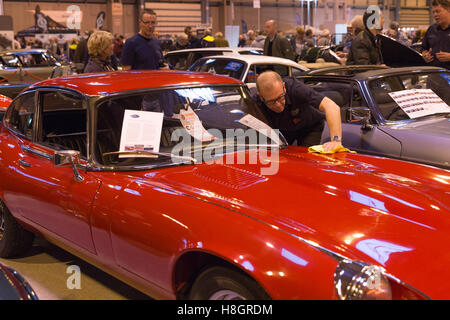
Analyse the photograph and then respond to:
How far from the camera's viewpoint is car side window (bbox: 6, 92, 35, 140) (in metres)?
4.00

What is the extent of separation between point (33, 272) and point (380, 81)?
3566mm

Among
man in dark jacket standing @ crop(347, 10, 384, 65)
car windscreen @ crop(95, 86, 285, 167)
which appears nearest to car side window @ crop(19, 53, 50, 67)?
man in dark jacket standing @ crop(347, 10, 384, 65)

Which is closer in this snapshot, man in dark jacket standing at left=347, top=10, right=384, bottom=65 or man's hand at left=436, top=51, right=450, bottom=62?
man's hand at left=436, top=51, right=450, bottom=62

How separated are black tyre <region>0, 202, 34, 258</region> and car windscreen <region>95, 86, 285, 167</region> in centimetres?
123

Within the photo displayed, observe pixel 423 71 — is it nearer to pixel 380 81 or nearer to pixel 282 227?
pixel 380 81

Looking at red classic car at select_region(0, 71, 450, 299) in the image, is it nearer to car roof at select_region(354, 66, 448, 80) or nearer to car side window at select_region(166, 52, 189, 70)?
car roof at select_region(354, 66, 448, 80)

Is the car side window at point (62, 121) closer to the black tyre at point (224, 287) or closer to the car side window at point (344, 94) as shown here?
the black tyre at point (224, 287)

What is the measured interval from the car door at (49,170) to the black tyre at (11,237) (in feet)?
0.66

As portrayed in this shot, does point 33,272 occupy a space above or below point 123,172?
below

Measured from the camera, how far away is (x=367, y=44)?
295 inches

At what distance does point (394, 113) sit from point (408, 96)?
236 millimetres

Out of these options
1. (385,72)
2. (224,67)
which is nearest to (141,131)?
(385,72)
